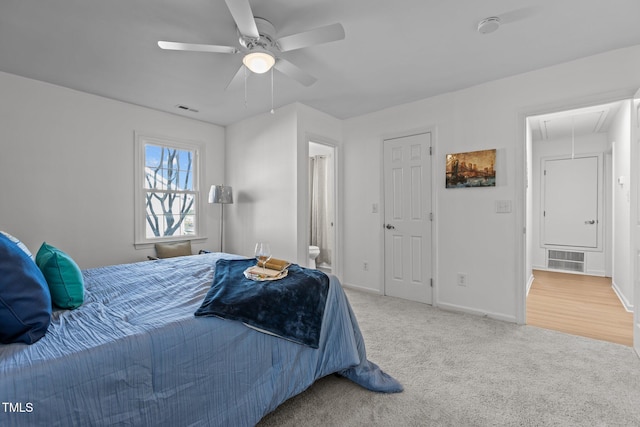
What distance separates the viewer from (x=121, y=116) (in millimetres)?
3707

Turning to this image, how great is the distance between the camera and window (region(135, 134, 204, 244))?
3.94 meters

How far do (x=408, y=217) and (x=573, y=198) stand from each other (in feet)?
12.4

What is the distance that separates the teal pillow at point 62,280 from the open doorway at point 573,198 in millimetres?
5105

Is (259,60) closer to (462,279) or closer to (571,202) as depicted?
(462,279)

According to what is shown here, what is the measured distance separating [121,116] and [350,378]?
397cm

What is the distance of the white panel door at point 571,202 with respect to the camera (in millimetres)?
5148

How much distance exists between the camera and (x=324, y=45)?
246 centimetres

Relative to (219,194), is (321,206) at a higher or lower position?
lower

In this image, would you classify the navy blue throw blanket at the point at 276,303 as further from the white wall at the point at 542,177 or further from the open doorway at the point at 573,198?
the white wall at the point at 542,177

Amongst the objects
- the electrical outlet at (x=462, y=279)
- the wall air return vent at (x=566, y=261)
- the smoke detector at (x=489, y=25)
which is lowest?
the wall air return vent at (x=566, y=261)

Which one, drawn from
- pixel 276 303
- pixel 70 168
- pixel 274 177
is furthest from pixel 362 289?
pixel 70 168

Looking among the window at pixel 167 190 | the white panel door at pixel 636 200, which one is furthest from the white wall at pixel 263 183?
the white panel door at pixel 636 200

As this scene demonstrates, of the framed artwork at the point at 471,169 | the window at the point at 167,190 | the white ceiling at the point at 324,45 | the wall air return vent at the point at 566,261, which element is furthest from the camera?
the wall air return vent at the point at 566,261

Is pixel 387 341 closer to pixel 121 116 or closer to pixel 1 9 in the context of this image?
pixel 1 9
